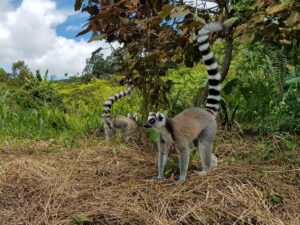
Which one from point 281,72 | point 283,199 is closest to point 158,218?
point 283,199

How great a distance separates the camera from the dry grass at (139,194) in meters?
3.44

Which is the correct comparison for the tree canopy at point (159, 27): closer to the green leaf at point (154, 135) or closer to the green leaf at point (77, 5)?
the green leaf at point (77, 5)

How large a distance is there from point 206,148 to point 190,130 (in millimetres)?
224

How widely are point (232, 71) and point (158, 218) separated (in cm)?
574

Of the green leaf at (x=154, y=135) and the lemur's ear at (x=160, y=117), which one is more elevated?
the lemur's ear at (x=160, y=117)

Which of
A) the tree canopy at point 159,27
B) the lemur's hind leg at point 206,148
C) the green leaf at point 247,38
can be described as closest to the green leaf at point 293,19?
the tree canopy at point 159,27

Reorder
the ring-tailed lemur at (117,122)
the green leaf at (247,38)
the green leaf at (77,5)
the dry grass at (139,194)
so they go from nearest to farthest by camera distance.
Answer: the dry grass at (139,194)
the green leaf at (247,38)
the green leaf at (77,5)
the ring-tailed lemur at (117,122)

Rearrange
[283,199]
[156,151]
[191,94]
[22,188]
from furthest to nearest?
[191,94], [156,151], [22,188], [283,199]

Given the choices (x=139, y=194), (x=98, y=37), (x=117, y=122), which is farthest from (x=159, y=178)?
(x=117, y=122)

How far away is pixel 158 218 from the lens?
3363 millimetres

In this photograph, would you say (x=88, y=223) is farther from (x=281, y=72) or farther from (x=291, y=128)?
(x=281, y=72)

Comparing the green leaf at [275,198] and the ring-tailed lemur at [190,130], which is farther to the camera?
the ring-tailed lemur at [190,130]

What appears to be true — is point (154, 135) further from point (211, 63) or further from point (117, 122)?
point (117, 122)

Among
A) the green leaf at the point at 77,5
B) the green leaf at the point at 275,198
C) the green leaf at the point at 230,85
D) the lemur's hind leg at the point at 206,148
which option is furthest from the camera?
the green leaf at the point at 230,85
